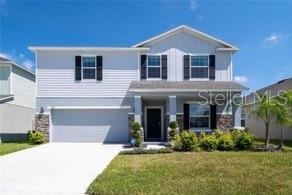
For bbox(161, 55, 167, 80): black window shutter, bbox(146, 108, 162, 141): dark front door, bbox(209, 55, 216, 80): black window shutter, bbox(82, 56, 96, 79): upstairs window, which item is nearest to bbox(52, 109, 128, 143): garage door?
bbox(146, 108, 162, 141): dark front door

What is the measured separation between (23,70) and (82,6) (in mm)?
11577

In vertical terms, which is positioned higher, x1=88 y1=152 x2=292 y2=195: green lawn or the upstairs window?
the upstairs window

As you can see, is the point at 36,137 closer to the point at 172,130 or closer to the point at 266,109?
the point at 172,130

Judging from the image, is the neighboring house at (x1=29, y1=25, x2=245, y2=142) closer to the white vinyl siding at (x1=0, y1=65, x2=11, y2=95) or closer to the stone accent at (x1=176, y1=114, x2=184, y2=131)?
the stone accent at (x1=176, y1=114, x2=184, y2=131)

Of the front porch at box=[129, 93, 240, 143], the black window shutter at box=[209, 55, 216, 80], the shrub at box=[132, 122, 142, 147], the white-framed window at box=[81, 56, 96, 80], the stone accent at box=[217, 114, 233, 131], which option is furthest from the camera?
the black window shutter at box=[209, 55, 216, 80]

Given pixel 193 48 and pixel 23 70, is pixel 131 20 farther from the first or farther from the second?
pixel 23 70

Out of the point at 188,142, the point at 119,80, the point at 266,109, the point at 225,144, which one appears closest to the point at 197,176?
the point at 188,142

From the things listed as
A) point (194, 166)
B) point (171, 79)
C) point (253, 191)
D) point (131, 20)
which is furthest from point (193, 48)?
point (253, 191)

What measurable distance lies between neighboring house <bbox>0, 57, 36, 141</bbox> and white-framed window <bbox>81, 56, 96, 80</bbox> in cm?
615

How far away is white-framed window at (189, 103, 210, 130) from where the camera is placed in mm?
21047

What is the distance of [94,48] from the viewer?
69.8 feet

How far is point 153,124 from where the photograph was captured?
22.0m

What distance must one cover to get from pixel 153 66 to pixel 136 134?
5309 millimetres

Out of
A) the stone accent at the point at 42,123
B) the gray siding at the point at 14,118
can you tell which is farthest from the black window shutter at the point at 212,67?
the gray siding at the point at 14,118
